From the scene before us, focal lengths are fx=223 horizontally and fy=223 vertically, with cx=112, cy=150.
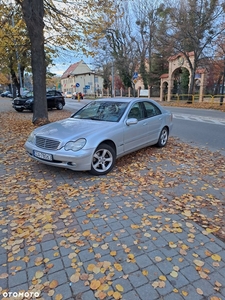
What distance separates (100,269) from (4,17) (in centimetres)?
1337

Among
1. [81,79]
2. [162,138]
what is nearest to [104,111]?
[162,138]

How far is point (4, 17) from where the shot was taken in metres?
11.4

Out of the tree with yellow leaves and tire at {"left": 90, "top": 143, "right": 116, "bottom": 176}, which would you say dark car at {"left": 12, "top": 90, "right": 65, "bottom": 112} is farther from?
tire at {"left": 90, "top": 143, "right": 116, "bottom": 176}

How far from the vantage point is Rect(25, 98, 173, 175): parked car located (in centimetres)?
418

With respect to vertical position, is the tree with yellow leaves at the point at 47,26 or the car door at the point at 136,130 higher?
the tree with yellow leaves at the point at 47,26

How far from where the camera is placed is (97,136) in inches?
171

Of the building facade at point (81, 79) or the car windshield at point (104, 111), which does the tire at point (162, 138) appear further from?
the building facade at point (81, 79)

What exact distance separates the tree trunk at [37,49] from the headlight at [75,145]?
6628mm

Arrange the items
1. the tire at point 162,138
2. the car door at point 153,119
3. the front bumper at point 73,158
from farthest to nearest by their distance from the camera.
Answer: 1. the tire at point 162,138
2. the car door at point 153,119
3. the front bumper at point 73,158

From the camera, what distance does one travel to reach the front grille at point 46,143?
13.9 feet

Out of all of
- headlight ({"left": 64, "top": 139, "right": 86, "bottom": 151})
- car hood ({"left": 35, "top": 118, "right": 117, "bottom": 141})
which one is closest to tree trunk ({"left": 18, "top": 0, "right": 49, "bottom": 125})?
car hood ({"left": 35, "top": 118, "right": 117, "bottom": 141})

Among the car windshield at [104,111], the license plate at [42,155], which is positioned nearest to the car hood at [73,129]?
the car windshield at [104,111]

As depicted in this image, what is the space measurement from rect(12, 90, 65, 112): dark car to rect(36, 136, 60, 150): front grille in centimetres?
1448

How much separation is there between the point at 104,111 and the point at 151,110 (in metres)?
1.49
